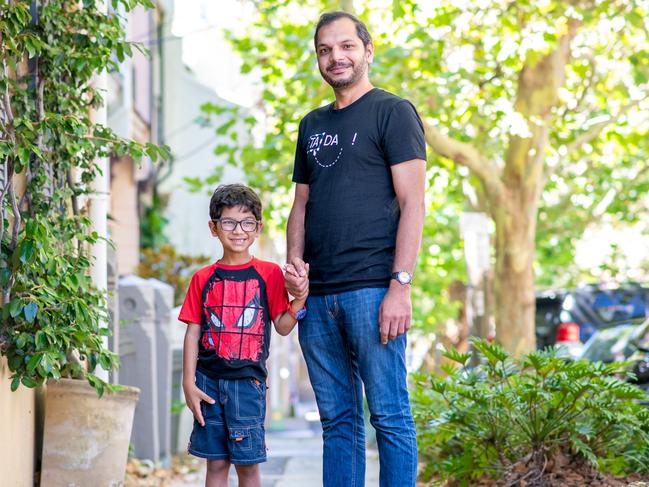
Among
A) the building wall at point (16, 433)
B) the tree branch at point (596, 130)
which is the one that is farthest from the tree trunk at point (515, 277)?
the building wall at point (16, 433)

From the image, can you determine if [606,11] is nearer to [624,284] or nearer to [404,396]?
[624,284]

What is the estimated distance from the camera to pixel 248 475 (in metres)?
4.49

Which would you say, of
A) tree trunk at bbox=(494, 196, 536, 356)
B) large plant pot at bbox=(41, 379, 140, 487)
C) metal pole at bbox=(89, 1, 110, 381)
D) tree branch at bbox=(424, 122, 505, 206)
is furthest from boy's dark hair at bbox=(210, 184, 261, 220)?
tree trunk at bbox=(494, 196, 536, 356)

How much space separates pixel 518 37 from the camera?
35.2ft

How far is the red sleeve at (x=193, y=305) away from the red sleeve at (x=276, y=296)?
0.29 meters

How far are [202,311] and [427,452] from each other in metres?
2.51

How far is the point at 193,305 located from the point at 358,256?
31.4 inches

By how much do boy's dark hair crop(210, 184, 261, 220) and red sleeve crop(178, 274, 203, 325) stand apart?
0.99ft

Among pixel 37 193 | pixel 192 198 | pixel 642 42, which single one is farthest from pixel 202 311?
pixel 192 198

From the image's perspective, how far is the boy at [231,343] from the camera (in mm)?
4367

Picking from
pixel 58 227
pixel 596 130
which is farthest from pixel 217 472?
pixel 596 130

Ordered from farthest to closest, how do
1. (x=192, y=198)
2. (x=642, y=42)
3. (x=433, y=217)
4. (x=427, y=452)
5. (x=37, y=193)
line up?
(x=433, y=217), (x=192, y=198), (x=642, y=42), (x=427, y=452), (x=37, y=193)

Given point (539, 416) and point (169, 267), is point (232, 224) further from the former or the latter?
point (169, 267)

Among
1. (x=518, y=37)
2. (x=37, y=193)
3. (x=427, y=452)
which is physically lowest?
(x=427, y=452)
